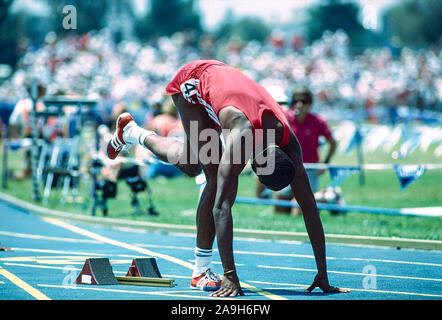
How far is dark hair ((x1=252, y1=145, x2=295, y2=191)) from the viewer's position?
6.33 metres

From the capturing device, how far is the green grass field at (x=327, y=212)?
12.2m

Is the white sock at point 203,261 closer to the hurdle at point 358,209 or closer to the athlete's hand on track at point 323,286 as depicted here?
the athlete's hand on track at point 323,286

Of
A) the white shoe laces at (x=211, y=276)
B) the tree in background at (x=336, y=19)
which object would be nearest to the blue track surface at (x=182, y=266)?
the white shoe laces at (x=211, y=276)

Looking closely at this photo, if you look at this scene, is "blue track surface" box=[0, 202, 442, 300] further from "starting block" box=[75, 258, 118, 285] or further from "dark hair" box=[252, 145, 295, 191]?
"dark hair" box=[252, 145, 295, 191]

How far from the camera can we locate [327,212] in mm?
14516

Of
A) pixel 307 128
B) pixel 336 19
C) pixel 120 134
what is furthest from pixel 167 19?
pixel 120 134

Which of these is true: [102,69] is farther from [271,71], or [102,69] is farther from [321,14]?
[321,14]

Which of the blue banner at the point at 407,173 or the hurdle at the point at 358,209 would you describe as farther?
the blue banner at the point at 407,173

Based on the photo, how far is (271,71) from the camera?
151 feet

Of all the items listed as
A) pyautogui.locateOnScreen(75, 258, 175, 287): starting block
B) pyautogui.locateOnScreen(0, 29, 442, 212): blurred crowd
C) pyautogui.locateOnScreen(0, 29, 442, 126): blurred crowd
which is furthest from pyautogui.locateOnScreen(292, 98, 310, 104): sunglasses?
pyautogui.locateOnScreen(0, 29, 442, 126): blurred crowd

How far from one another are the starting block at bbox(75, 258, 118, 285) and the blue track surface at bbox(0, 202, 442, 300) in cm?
10

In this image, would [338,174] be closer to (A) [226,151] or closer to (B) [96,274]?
(B) [96,274]

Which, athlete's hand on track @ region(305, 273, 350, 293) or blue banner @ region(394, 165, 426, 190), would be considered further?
blue banner @ region(394, 165, 426, 190)

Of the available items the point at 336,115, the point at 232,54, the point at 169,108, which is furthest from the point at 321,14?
the point at 169,108
